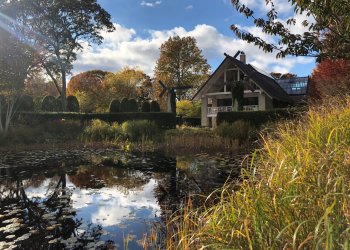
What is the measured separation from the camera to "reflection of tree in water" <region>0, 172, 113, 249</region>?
4.47 m

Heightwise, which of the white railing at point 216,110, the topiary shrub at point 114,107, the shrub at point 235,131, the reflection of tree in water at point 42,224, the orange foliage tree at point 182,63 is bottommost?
the reflection of tree in water at point 42,224

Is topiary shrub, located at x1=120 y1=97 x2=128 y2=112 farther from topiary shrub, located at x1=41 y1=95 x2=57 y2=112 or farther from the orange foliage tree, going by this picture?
the orange foliage tree

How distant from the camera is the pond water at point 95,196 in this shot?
4.71 m

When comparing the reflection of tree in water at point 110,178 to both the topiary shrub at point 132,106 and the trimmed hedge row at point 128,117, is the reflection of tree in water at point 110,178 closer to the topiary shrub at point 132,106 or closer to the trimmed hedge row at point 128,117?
the trimmed hedge row at point 128,117

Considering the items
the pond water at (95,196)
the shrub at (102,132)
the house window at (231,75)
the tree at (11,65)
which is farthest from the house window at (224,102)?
the pond water at (95,196)

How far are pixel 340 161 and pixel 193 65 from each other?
139 ft

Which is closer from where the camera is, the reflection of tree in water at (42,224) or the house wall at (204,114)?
the reflection of tree in water at (42,224)

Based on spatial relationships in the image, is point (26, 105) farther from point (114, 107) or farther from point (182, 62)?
point (182, 62)

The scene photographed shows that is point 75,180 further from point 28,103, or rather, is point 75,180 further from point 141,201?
point 28,103

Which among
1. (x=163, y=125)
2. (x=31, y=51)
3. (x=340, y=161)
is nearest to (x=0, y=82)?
(x=31, y=51)

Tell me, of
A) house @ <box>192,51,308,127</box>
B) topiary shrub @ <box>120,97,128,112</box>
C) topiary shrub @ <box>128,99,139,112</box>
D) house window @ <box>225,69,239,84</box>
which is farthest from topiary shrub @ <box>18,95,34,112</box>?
house window @ <box>225,69,239,84</box>

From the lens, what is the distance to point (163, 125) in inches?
979

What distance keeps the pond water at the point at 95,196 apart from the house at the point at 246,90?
17.8m

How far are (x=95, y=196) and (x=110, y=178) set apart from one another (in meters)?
2.03
